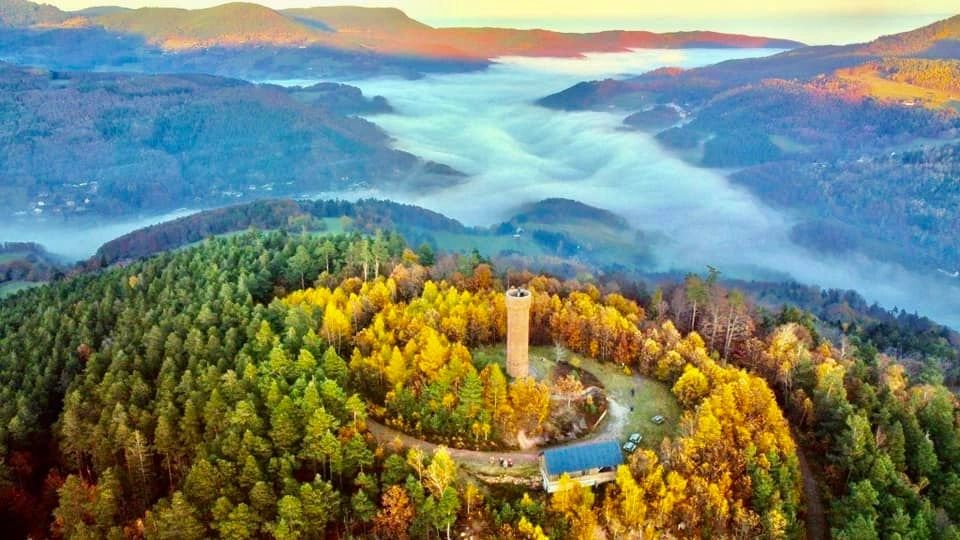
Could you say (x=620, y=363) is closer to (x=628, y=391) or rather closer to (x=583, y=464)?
(x=628, y=391)

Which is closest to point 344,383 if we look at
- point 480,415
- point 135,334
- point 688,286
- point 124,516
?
point 480,415

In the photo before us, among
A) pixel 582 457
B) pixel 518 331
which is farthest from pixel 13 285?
pixel 582 457

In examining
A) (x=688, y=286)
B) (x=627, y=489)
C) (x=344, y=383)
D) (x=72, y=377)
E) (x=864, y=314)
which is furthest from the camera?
(x=864, y=314)

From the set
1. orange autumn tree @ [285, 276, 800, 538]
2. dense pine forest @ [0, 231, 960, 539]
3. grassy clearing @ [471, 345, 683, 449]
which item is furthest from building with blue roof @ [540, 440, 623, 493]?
grassy clearing @ [471, 345, 683, 449]

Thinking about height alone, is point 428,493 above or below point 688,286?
below

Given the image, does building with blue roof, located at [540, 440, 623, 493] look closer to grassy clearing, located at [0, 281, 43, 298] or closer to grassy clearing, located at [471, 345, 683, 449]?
grassy clearing, located at [471, 345, 683, 449]

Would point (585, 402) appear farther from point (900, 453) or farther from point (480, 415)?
point (900, 453)

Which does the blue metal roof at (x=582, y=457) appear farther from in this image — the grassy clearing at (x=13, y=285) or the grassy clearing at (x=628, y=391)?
the grassy clearing at (x=13, y=285)
